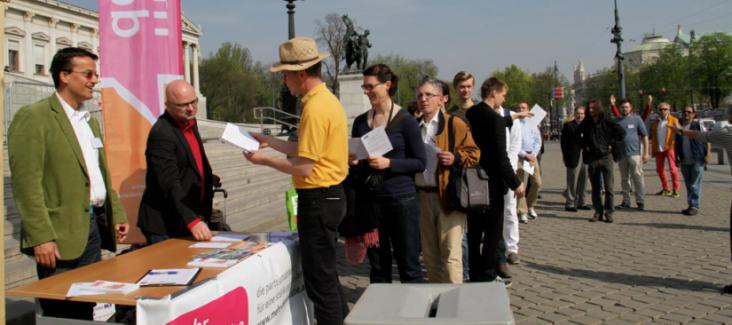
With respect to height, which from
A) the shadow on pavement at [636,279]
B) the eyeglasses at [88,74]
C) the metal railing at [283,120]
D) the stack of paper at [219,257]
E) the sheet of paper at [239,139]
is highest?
the metal railing at [283,120]

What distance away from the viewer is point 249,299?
3.15 m

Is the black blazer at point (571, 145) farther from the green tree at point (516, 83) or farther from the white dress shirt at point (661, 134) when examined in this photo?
the green tree at point (516, 83)

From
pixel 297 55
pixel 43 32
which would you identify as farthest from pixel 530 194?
pixel 43 32

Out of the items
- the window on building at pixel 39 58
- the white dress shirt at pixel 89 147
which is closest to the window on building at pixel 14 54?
the window on building at pixel 39 58

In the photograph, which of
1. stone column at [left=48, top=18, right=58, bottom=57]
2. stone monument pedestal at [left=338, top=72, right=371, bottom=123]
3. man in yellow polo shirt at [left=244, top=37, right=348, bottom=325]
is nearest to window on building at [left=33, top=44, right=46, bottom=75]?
stone column at [left=48, top=18, right=58, bottom=57]

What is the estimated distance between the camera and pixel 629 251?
290 inches

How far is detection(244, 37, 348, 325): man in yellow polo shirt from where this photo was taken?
11.2 ft

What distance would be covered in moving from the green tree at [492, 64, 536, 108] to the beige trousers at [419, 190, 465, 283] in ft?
286

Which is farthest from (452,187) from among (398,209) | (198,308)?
(198,308)

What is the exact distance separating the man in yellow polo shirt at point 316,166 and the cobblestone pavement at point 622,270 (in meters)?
1.88

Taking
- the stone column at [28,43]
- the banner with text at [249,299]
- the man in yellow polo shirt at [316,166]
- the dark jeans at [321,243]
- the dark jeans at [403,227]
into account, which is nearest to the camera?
the banner with text at [249,299]

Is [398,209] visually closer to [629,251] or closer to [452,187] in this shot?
[452,187]

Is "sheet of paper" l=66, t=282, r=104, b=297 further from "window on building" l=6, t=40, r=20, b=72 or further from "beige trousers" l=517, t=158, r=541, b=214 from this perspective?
"window on building" l=6, t=40, r=20, b=72

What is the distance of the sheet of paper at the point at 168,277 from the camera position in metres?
2.76
